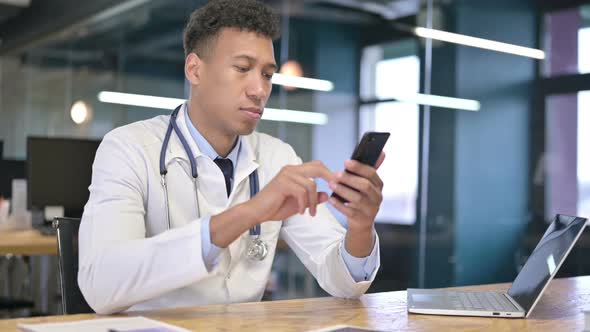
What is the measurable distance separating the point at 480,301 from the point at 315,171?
0.51m

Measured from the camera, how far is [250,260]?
5.86ft

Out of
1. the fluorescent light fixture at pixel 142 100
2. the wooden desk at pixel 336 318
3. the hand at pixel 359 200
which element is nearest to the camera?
the wooden desk at pixel 336 318

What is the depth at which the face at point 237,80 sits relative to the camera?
1.78 meters

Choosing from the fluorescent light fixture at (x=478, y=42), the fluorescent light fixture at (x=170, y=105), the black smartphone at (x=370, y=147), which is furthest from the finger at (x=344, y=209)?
the fluorescent light fixture at (x=170, y=105)

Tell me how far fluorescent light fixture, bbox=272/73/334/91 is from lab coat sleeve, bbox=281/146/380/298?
3.77 meters

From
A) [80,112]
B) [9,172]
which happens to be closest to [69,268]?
[9,172]

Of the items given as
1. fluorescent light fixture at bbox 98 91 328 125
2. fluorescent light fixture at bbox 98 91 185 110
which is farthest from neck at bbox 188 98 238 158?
fluorescent light fixture at bbox 98 91 185 110

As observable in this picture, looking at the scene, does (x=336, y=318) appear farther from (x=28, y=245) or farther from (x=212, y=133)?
(x=28, y=245)

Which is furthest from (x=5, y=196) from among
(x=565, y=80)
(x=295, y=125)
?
(x=565, y=80)

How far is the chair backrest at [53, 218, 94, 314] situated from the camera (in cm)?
163

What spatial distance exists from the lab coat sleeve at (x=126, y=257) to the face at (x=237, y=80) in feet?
1.22

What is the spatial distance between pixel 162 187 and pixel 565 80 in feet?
12.2

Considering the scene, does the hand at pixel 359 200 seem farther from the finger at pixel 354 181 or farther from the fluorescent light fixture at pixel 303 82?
the fluorescent light fixture at pixel 303 82

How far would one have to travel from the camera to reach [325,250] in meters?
1.90
